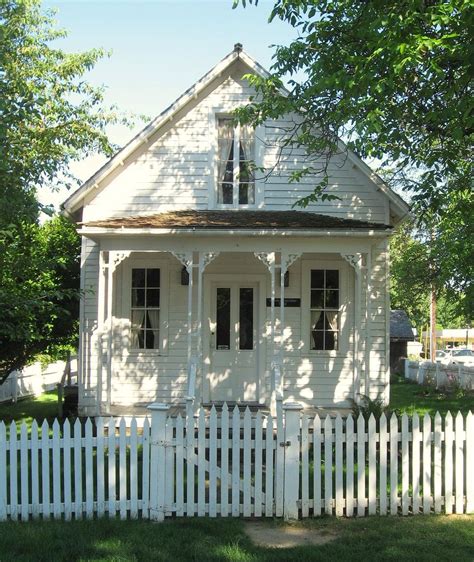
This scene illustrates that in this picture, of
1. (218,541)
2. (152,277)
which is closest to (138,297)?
(152,277)

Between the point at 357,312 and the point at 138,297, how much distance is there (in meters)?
4.57

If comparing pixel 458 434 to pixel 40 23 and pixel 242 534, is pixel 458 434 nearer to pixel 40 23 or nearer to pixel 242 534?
pixel 242 534

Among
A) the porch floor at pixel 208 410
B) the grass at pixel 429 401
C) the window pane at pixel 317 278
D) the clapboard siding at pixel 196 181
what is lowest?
the grass at pixel 429 401

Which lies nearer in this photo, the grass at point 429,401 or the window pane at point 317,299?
the window pane at point 317,299

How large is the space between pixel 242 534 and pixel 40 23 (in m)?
25.0

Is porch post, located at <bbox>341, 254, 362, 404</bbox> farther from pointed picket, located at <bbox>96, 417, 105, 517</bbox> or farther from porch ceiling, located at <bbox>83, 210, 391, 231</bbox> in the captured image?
pointed picket, located at <bbox>96, 417, 105, 517</bbox>

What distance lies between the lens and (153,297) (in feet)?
42.5

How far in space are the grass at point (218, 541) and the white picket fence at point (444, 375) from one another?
14862 mm

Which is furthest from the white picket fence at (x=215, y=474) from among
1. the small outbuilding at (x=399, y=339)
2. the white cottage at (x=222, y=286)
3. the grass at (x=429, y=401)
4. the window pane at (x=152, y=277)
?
the small outbuilding at (x=399, y=339)

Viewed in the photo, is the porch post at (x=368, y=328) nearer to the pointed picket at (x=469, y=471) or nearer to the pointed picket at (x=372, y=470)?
the pointed picket at (x=469, y=471)

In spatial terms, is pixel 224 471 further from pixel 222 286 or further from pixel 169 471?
pixel 222 286

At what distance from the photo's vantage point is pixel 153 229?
11.2m

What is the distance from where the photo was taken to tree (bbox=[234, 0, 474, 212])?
6656 millimetres

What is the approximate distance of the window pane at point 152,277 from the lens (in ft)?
42.6
